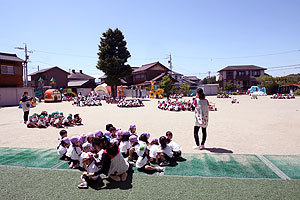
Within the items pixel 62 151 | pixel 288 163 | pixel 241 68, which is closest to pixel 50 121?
pixel 62 151

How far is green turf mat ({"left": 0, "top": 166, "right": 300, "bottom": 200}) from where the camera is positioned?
3238 mm

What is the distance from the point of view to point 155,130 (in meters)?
8.48

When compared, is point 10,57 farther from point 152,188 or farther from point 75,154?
point 152,188

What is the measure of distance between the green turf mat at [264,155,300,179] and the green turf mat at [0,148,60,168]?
5.07m

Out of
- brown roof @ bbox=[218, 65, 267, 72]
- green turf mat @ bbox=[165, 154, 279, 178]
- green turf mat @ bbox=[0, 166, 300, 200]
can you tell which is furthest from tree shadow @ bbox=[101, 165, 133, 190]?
brown roof @ bbox=[218, 65, 267, 72]

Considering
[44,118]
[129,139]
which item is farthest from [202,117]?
[44,118]

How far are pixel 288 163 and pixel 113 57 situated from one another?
30928 mm

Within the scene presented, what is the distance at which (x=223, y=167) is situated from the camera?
173 inches

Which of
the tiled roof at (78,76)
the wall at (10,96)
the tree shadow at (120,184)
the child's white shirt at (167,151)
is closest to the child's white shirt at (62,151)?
the tree shadow at (120,184)

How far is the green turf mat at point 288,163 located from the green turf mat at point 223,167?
29cm

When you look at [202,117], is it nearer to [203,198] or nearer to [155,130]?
[203,198]

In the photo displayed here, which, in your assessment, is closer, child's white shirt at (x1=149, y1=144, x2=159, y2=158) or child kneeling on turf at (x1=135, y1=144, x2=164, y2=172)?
child kneeling on turf at (x1=135, y1=144, x2=164, y2=172)

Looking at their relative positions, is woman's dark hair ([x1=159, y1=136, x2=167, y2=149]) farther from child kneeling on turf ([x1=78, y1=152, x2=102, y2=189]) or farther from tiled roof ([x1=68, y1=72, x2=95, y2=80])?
tiled roof ([x1=68, y1=72, x2=95, y2=80])

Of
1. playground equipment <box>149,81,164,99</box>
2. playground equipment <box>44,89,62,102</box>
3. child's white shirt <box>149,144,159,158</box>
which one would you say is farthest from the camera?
playground equipment <box>149,81,164,99</box>
